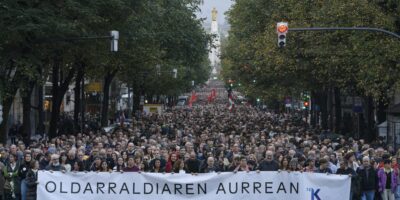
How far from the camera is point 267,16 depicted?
5878cm

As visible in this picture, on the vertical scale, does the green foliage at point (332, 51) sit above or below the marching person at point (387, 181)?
above

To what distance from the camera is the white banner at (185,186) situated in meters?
17.6

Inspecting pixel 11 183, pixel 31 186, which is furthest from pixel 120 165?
pixel 31 186

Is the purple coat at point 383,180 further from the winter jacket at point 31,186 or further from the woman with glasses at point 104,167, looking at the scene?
the winter jacket at point 31,186

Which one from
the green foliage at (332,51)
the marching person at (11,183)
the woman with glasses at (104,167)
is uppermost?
the green foliage at (332,51)

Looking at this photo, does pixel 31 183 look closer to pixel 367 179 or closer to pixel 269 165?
pixel 269 165

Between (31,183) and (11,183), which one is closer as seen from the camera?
(31,183)

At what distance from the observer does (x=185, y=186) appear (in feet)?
58.1

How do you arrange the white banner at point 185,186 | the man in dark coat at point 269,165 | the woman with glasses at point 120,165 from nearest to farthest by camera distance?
the white banner at point 185,186, the man in dark coat at point 269,165, the woman with glasses at point 120,165

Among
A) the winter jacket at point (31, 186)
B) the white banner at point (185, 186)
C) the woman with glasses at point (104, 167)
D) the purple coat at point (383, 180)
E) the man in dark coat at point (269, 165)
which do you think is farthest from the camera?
the purple coat at point (383, 180)

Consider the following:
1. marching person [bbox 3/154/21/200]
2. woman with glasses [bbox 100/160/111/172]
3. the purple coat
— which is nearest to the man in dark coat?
the purple coat

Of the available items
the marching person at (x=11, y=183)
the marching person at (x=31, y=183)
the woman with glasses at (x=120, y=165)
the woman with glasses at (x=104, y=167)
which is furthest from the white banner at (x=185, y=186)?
the woman with glasses at (x=120, y=165)

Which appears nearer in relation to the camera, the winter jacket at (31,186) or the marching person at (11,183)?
the winter jacket at (31,186)

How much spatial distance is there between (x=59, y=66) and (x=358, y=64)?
599 inches
